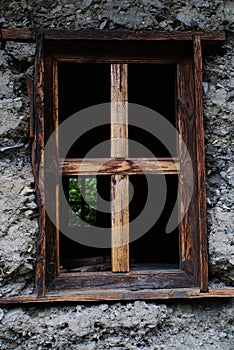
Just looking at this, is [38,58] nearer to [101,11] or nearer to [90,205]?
[101,11]

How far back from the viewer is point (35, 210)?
6.00 ft

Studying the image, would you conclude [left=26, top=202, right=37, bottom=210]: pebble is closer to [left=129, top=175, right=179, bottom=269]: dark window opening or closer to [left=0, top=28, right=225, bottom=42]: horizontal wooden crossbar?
[left=0, top=28, right=225, bottom=42]: horizontal wooden crossbar

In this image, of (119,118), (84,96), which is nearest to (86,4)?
(119,118)

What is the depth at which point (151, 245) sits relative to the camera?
11.3ft

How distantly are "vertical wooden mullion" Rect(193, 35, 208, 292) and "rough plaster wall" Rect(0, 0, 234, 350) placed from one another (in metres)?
0.04

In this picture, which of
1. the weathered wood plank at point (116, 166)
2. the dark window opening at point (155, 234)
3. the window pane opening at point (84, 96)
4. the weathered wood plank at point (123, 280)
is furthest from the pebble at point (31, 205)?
the dark window opening at point (155, 234)

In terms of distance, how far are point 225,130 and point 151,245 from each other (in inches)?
67.8

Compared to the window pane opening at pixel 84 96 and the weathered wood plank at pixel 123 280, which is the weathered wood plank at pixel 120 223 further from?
the window pane opening at pixel 84 96

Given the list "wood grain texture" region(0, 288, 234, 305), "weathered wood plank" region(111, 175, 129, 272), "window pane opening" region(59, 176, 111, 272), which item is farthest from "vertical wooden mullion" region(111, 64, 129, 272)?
"window pane opening" region(59, 176, 111, 272)

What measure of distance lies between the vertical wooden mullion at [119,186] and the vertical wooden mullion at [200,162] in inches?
11.8

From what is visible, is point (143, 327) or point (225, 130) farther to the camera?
point (225, 130)

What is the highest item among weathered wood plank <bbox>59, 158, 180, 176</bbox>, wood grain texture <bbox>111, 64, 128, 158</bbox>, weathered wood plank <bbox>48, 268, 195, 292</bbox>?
wood grain texture <bbox>111, 64, 128, 158</bbox>

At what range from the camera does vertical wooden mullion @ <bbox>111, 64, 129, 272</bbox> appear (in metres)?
1.90

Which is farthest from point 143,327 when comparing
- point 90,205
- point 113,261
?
point 90,205
